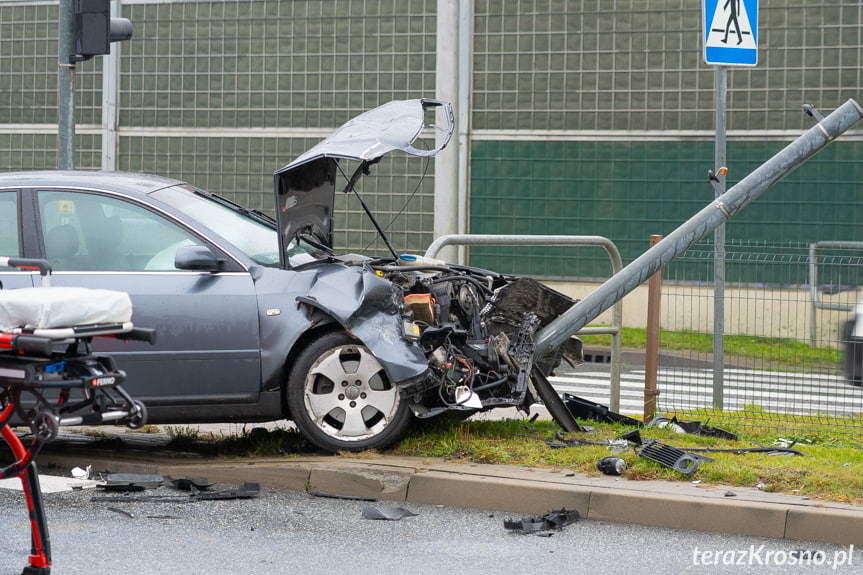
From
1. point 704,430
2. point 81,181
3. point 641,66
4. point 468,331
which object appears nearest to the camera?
point 81,181

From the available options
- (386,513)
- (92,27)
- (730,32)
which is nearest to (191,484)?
(386,513)

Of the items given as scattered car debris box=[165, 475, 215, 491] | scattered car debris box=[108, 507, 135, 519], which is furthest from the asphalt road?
scattered car debris box=[165, 475, 215, 491]

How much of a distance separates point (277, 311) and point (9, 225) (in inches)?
67.9

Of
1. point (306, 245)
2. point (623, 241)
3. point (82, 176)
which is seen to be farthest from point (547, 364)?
point (623, 241)

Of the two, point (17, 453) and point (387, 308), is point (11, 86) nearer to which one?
point (387, 308)

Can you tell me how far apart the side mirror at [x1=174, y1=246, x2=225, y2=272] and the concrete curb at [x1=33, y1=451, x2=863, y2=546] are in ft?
3.77

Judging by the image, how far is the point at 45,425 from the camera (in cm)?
400

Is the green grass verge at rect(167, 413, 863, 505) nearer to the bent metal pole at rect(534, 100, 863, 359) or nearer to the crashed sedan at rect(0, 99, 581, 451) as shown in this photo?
the crashed sedan at rect(0, 99, 581, 451)

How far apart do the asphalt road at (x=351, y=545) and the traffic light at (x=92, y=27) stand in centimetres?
497

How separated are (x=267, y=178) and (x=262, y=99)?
1252mm

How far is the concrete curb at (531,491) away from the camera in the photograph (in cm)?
545

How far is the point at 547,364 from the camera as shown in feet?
25.2

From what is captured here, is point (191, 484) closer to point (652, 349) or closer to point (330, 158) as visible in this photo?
point (330, 158)

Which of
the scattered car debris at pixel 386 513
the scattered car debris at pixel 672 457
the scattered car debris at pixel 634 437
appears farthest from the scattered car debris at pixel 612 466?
the scattered car debris at pixel 386 513
